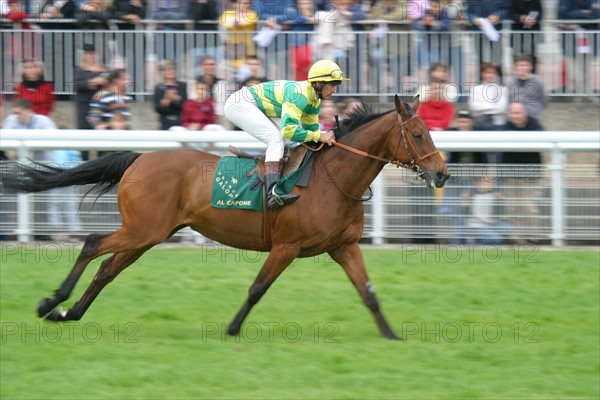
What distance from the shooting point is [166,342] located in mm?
6637

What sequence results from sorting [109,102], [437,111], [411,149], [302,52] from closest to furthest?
1. [411,149]
2. [437,111]
3. [109,102]
4. [302,52]

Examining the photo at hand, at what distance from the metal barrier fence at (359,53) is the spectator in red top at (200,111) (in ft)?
4.14

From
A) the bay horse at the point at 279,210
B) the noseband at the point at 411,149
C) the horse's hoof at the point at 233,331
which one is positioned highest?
the noseband at the point at 411,149

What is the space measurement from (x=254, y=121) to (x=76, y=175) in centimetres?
136

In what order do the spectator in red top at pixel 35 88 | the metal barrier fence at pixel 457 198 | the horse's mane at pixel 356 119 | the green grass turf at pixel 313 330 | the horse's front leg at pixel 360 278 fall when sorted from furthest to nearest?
the spectator in red top at pixel 35 88 < the metal barrier fence at pixel 457 198 < the horse's mane at pixel 356 119 < the horse's front leg at pixel 360 278 < the green grass turf at pixel 313 330

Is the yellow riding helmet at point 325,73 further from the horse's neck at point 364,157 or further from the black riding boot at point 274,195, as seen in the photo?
the black riding boot at point 274,195

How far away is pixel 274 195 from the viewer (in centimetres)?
684

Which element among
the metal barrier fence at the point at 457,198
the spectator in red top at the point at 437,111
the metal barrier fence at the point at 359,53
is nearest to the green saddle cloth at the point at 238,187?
the metal barrier fence at the point at 457,198

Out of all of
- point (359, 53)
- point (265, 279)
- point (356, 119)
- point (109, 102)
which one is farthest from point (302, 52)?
point (265, 279)

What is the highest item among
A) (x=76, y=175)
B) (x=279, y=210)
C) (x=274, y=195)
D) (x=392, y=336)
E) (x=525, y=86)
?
(x=525, y=86)

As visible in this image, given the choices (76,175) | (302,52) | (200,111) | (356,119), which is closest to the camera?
(356,119)

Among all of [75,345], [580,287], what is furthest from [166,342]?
[580,287]

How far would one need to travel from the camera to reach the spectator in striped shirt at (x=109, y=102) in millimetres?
10336

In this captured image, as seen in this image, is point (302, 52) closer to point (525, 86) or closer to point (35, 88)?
point (525, 86)
